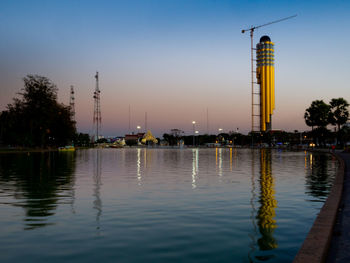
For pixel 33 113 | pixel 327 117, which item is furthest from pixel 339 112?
pixel 33 113

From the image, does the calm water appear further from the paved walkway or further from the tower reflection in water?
the paved walkway

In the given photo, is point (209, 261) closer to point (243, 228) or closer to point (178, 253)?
point (178, 253)

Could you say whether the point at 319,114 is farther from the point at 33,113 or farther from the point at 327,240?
the point at 327,240

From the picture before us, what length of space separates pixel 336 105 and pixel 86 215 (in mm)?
103957

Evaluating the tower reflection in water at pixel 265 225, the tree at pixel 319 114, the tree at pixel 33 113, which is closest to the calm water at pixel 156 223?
the tower reflection in water at pixel 265 225

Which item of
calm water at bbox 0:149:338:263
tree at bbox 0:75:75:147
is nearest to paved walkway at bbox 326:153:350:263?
calm water at bbox 0:149:338:263

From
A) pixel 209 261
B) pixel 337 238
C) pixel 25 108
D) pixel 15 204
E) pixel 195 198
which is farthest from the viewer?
pixel 25 108

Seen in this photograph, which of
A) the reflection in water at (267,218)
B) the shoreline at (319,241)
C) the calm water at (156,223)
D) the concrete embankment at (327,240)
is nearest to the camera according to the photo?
the shoreline at (319,241)

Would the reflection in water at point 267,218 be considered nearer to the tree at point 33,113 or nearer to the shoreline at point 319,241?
the shoreline at point 319,241

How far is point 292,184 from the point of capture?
2086 centimetres

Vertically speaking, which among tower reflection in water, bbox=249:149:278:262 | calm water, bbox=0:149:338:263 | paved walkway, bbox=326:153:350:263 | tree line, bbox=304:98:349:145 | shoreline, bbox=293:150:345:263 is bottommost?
calm water, bbox=0:149:338:263

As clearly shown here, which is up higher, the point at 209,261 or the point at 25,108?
the point at 25,108

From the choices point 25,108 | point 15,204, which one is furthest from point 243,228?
point 25,108

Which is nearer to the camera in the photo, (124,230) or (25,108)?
(124,230)
